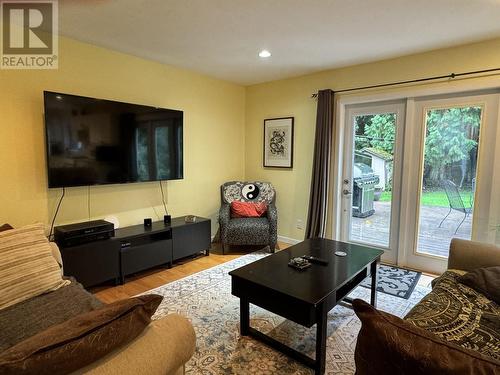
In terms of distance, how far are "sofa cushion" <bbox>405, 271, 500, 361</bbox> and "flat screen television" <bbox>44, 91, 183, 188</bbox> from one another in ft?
9.75

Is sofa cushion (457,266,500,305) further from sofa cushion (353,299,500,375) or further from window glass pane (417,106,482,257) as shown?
window glass pane (417,106,482,257)

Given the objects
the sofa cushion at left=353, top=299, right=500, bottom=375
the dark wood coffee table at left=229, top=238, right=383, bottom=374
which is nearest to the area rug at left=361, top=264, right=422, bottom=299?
the dark wood coffee table at left=229, top=238, right=383, bottom=374

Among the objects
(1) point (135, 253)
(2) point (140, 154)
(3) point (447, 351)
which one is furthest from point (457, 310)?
(2) point (140, 154)

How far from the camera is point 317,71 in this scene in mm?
4062

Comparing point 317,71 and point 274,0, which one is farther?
point 317,71

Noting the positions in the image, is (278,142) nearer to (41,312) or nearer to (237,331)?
(237,331)

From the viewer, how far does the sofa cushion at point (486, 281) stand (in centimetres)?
179

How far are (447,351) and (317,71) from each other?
3.87 metres

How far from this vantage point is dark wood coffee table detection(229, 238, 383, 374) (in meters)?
1.80

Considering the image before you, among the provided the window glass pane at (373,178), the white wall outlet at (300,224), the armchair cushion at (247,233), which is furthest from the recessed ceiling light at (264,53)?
the white wall outlet at (300,224)

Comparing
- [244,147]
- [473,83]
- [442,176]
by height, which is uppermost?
[473,83]

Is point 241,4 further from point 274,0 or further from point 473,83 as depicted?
point 473,83

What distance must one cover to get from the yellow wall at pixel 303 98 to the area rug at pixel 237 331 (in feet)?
5.92

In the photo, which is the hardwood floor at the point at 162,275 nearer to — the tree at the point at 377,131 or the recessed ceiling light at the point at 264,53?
the tree at the point at 377,131
